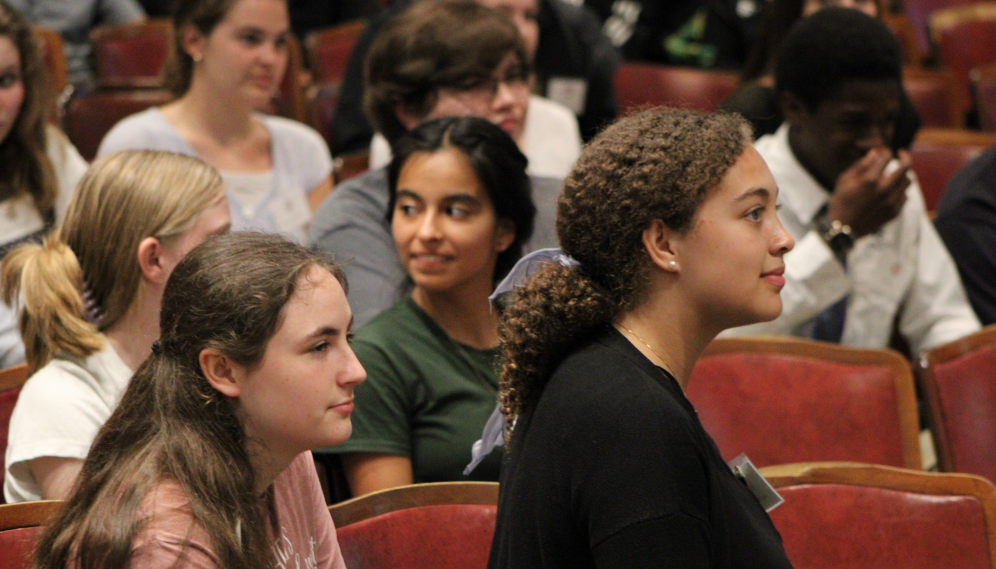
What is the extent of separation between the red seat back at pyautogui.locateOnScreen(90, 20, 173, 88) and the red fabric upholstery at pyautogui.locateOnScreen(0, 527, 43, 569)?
307 cm

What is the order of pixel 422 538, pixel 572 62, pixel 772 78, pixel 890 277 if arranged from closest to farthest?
pixel 422 538 → pixel 890 277 → pixel 772 78 → pixel 572 62

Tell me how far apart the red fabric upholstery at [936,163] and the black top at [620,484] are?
8.33ft

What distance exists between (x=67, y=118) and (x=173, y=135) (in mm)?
654

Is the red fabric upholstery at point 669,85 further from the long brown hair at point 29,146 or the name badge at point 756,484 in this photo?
the name badge at point 756,484

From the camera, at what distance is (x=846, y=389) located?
6.88 feet

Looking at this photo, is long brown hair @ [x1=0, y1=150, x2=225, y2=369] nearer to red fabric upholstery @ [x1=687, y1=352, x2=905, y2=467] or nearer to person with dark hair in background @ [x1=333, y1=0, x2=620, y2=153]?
red fabric upholstery @ [x1=687, y1=352, x2=905, y2=467]

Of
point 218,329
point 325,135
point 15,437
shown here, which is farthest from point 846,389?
point 325,135

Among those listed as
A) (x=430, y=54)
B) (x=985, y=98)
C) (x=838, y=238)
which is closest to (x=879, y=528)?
(x=838, y=238)

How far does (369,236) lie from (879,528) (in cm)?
127

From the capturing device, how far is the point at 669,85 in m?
4.45

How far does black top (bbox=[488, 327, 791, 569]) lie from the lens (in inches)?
45.5

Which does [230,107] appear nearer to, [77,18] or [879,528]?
[77,18]

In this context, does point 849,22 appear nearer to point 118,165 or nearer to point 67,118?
point 118,165

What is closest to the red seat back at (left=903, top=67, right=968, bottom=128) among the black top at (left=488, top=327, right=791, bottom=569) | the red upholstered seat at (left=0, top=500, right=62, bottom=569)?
the black top at (left=488, top=327, right=791, bottom=569)
